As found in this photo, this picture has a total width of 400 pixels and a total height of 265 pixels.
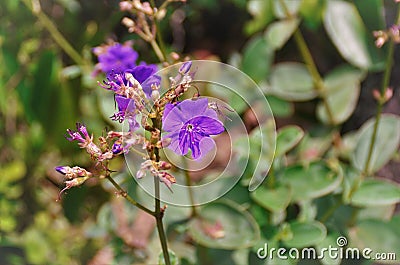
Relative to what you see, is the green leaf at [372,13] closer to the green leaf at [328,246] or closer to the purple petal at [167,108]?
the green leaf at [328,246]

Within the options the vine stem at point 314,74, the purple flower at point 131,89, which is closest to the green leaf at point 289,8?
the vine stem at point 314,74

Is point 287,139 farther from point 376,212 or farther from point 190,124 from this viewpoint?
point 190,124

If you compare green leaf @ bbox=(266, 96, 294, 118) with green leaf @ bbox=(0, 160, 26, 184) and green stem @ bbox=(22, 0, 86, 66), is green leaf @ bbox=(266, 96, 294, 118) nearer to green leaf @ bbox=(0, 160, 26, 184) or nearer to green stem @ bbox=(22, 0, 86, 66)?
green stem @ bbox=(22, 0, 86, 66)

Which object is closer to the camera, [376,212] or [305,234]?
[305,234]

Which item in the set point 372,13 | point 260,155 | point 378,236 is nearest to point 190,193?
point 260,155

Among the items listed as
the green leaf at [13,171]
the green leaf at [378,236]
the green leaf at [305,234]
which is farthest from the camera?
the green leaf at [13,171]

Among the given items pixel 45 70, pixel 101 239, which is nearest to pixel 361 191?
pixel 101 239

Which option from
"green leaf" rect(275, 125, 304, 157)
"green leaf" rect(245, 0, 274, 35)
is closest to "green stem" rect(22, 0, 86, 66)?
"green leaf" rect(245, 0, 274, 35)
